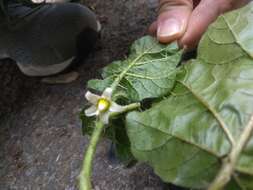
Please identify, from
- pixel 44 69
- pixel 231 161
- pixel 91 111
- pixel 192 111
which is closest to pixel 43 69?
pixel 44 69

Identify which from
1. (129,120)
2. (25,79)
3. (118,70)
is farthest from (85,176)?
(25,79)

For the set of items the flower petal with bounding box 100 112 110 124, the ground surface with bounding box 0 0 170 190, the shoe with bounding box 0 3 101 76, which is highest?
the flower petal with bounding box 100 112 110 124

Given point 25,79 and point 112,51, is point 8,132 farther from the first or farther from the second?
point 112,51

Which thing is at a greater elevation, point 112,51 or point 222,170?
point 222,170

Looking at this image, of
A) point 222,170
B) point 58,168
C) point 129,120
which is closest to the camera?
point 222,170

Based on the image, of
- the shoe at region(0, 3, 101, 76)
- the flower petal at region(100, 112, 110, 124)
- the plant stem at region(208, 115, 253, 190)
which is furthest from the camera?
Answer: the shoe at region(0, 3, 101, 76)

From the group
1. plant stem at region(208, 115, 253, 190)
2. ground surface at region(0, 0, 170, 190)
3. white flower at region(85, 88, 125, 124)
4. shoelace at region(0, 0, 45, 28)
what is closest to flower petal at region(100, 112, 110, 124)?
white flower at region(85, 88, 125, 124)

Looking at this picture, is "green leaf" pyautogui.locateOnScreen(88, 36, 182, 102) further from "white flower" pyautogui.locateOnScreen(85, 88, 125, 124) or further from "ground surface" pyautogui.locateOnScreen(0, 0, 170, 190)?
"ground surface" pyautogui.locateOnScreen(0, 0, 170, 190)

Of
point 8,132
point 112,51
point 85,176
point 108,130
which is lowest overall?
point 8,132
